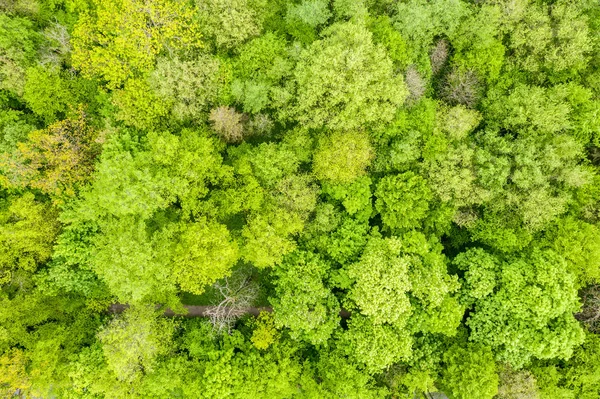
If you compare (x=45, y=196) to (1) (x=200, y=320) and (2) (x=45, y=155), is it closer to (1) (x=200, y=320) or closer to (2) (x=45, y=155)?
(2) (x=45, y=155)

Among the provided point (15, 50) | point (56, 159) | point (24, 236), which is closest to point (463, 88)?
point (56, 159)

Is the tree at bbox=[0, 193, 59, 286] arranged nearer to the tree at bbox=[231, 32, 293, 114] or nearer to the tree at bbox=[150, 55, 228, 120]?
the tree at bbox=[150, 55, 228, 120]

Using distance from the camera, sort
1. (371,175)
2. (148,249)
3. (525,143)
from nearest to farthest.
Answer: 1. (148,249)
2. (525,143)
3. (371,175)

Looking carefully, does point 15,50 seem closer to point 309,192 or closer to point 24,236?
point 24,236

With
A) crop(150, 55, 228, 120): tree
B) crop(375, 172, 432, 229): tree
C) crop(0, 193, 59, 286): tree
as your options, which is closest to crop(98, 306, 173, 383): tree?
crop(0, 193, 59, 286): tree

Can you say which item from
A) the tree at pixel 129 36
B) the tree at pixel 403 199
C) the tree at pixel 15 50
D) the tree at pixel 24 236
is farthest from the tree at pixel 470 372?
the tree at pixel 15 50

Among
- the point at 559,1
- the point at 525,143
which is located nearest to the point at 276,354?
the point at 525,143

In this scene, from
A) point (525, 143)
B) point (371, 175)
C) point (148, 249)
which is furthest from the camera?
point (371, 175)
